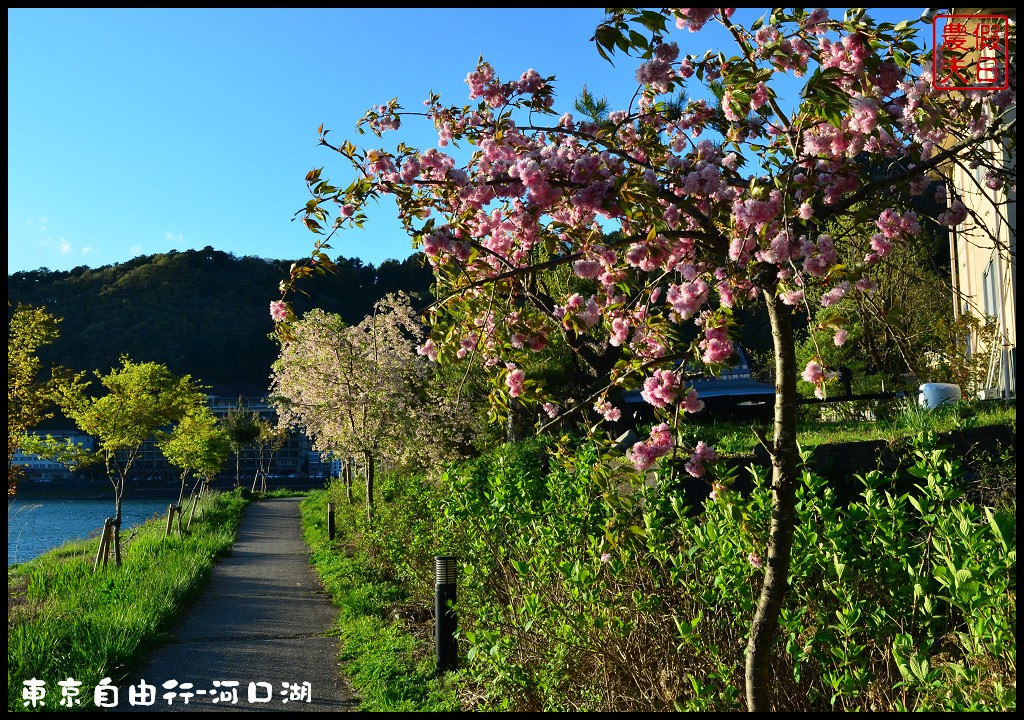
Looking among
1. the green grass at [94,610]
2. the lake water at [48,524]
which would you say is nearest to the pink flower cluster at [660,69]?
the green grass at [94,610]

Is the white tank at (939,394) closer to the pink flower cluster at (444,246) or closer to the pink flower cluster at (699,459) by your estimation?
the pink flower cluster at (699,459)

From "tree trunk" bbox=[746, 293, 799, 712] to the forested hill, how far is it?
52310 mm

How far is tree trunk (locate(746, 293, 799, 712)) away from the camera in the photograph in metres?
2.77

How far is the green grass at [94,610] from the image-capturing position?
5172mm

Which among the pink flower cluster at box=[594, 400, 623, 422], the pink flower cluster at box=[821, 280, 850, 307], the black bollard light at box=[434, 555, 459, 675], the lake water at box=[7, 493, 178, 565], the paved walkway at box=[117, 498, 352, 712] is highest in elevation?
the pink flower cluster at box=[821, 280, 850, 307]

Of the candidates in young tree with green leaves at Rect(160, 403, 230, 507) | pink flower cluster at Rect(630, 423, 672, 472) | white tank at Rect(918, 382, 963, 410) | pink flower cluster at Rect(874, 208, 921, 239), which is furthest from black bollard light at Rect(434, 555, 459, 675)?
young tree with green leaves at Rect(160, 403, 230, 507)

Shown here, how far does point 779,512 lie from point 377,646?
427 centimetres

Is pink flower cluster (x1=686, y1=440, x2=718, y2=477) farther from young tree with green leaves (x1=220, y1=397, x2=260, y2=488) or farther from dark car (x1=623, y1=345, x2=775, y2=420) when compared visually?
young tree with green leaves (x1=220, y1=397, x2=260, y2=488)

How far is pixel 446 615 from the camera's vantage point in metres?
5.41

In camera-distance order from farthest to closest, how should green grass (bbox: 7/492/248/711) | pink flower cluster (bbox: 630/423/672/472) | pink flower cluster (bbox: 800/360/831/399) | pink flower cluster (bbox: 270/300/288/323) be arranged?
1. green grass (bbox: 7/492/248/711)
2. pink flower cluster (bbox: 270/300/288/323)
3. pink flower cluster (bbox: 630/423/672/472)
4. pink flower cluster (bbox: 800/360/831/399)

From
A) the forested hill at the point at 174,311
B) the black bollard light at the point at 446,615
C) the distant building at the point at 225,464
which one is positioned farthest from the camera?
the distant building at the point at 225,464

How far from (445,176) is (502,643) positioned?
2.32 meters

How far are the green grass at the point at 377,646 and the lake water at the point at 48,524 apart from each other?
135 inches

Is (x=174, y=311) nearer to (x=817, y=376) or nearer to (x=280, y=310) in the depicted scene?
(x=280, y=310)
